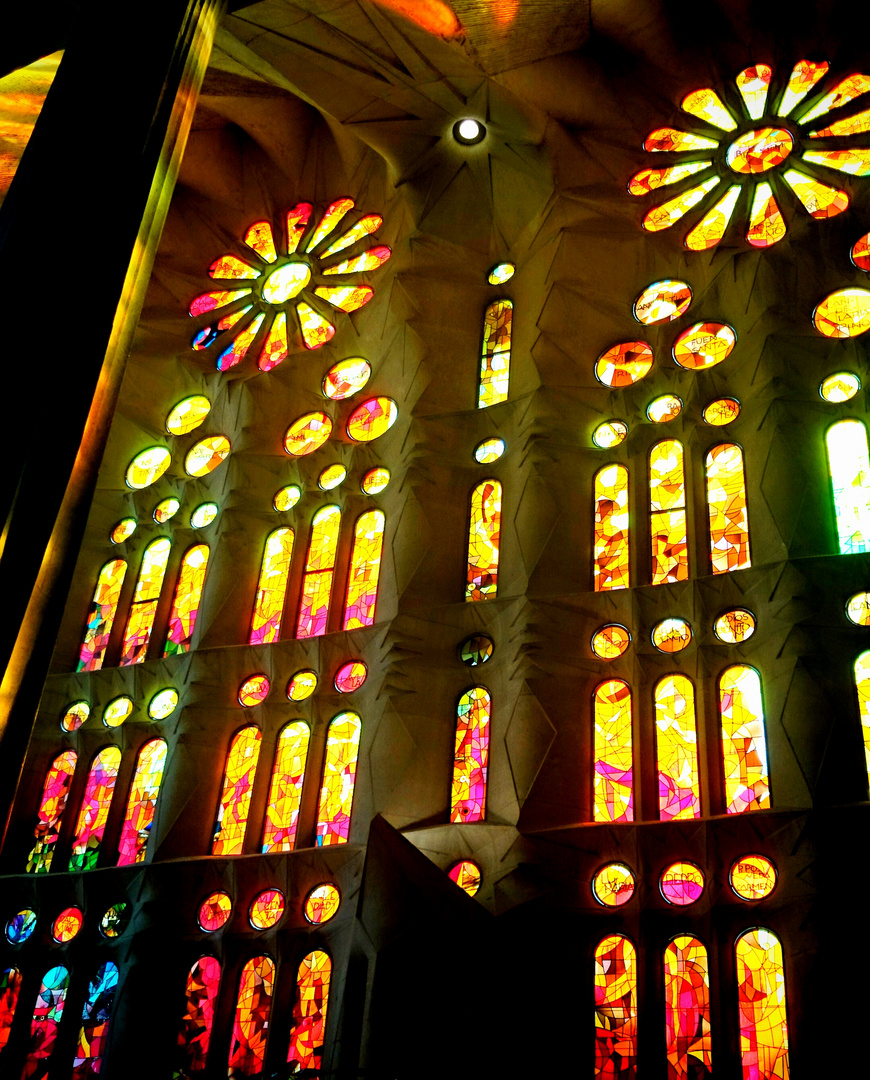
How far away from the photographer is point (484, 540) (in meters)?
15.0

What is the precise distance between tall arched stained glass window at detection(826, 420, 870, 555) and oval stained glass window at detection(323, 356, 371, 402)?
21.0 feet

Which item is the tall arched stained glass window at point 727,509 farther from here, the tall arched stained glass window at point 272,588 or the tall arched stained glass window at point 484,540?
the tall arched stained glass window at point 272,588

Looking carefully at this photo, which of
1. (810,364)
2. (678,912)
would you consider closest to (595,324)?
(810,364)

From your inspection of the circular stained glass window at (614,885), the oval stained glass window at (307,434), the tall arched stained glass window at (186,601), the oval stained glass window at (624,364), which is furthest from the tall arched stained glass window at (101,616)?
the circular stained glass window at (614,885)

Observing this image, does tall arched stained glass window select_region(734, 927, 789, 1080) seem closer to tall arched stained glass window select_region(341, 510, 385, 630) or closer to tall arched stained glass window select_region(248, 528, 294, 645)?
tall arched stained glass window select_region(341, 510, 385, 630)

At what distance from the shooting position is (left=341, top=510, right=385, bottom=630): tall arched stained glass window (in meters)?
15.2

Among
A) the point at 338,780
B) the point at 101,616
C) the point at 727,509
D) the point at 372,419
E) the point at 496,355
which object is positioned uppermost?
the point at 496,355

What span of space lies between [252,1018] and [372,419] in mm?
7523

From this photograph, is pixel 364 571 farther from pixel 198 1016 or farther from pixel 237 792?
pixel 198 1016

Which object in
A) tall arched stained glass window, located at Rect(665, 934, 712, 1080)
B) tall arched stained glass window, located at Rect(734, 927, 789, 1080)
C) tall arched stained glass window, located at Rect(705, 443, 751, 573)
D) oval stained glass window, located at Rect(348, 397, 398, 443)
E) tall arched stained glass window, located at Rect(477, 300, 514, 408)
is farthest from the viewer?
oval stained glass window, located at Rect(348, 397, 398, 443)

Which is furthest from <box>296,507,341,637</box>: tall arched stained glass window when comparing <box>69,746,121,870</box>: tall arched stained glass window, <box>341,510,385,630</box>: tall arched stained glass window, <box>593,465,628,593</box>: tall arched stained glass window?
<box>593,465,628,593</box>: tall arched stained glass window

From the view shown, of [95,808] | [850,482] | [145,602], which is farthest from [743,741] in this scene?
[145,602]

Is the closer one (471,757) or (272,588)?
(471,757)

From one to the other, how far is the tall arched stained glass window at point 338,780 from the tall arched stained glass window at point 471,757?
1161 mm
